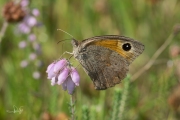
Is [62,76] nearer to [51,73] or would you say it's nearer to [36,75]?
[51,73]

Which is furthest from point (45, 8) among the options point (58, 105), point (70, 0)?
point (58, 105)

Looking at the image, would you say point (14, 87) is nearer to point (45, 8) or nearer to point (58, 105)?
point (58, 105)

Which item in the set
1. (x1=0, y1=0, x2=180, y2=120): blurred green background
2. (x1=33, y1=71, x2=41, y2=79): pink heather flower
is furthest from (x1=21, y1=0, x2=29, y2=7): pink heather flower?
(x1=33, y1=71, x2=41, y2=79): pink heather flower

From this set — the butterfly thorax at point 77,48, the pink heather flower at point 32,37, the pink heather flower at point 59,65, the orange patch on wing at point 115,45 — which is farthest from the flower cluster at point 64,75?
the pink heather flower at point 32,37

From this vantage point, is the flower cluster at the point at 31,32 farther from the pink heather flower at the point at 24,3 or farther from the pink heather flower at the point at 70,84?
the pink heather flower at the point at 70,84

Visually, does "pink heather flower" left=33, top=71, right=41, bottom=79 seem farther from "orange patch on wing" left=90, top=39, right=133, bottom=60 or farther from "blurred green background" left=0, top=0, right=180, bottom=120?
"orange patch on wing" left=90, top=39, right=133, bottom=60
